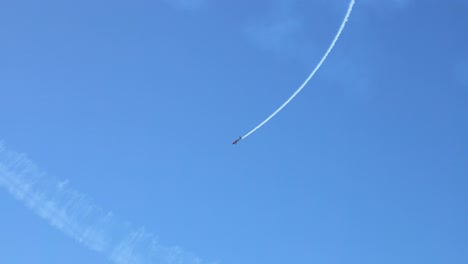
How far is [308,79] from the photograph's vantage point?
150ft

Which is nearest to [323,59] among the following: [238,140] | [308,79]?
[308,79]

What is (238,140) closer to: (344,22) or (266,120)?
(266,120)

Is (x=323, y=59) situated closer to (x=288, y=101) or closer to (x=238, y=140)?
(x=288, y=101)

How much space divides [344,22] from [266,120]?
1191 centimetres

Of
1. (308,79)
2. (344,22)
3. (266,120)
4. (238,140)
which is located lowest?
(238,140)

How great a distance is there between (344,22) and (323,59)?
409cm

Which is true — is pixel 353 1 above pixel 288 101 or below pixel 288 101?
above

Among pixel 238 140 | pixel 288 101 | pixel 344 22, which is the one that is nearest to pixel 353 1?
pixel 344 22

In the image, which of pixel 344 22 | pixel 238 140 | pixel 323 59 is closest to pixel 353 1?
pixel 344 22

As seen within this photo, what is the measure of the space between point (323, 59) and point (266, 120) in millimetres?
7896

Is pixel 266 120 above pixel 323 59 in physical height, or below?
below

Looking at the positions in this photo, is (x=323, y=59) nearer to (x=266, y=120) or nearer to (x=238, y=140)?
(x=266, y=120)

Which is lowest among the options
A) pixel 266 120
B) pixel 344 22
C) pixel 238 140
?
pixel 238 140

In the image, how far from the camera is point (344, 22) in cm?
4572
